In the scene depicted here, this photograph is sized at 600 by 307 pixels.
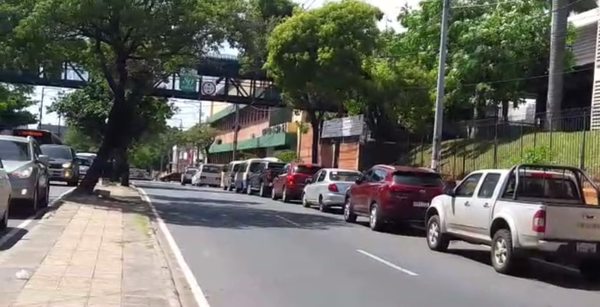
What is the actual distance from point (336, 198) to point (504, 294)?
1569cm

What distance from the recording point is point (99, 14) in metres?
22.4

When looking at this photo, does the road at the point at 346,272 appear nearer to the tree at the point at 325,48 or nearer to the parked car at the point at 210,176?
the tree at the point at 325,48

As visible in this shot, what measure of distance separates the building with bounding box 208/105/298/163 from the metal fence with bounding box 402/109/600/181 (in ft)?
79.3

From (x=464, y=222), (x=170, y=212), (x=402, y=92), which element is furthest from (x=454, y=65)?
(x=464, y=222)

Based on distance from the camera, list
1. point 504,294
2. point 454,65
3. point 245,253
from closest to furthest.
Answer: point 504,294, point 245,253, point 454,65

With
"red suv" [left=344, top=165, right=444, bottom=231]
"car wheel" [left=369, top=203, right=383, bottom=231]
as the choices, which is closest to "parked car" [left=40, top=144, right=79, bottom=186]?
"red suv" [left=344, top=165, right=444, bottom=231]

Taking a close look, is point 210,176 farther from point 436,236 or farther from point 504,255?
point 504,255

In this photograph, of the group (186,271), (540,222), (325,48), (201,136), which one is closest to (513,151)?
(325,48)

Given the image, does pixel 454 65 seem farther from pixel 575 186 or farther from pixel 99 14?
pixel 575 186

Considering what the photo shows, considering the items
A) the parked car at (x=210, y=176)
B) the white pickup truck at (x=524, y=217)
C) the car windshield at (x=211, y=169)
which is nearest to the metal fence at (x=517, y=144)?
the white pickup truck at (x=524, y=217)

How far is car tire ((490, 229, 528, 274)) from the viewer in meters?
Result: 13.3

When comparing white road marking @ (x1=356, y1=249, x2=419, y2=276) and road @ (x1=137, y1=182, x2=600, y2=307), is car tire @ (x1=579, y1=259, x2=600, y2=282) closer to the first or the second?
road @ (x1=137, y1=182, x2=600, y2=307)

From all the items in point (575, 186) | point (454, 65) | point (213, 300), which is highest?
point (454, 65)

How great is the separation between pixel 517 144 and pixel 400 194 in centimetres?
1134
